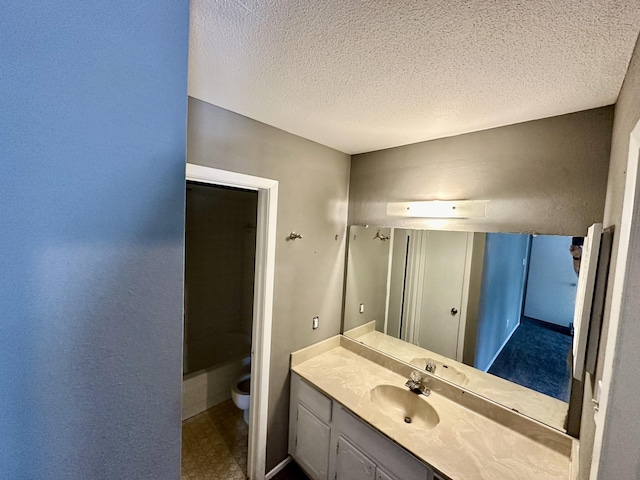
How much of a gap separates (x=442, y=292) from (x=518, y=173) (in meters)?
0.87

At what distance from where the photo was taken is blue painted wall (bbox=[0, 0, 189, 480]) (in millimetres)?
454

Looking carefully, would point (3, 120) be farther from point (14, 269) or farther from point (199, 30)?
point (199, 30)

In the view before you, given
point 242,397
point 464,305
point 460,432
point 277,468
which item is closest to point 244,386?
point 242,397

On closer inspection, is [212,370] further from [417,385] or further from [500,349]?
[500,349]

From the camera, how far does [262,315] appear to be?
1791mm

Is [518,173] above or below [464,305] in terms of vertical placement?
above

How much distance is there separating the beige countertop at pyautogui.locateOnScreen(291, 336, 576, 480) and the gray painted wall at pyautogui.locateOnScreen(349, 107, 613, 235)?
103 cm

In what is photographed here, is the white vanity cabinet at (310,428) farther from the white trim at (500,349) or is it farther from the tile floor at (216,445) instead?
the white trim at (500,349)

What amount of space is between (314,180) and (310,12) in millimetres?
1223

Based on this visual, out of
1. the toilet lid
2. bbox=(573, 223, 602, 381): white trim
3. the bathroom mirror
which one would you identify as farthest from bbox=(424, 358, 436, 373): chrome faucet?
the toilet lid

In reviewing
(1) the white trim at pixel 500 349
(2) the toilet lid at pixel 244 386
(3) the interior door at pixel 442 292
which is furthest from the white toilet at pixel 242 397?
(1) the white trim at pixel 500 349

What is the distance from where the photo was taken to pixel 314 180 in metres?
2.00

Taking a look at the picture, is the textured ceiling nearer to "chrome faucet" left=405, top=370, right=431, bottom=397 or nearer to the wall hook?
the wall hook

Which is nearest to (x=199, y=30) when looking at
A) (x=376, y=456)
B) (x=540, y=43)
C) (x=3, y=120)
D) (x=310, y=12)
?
(x=310, y=12)
